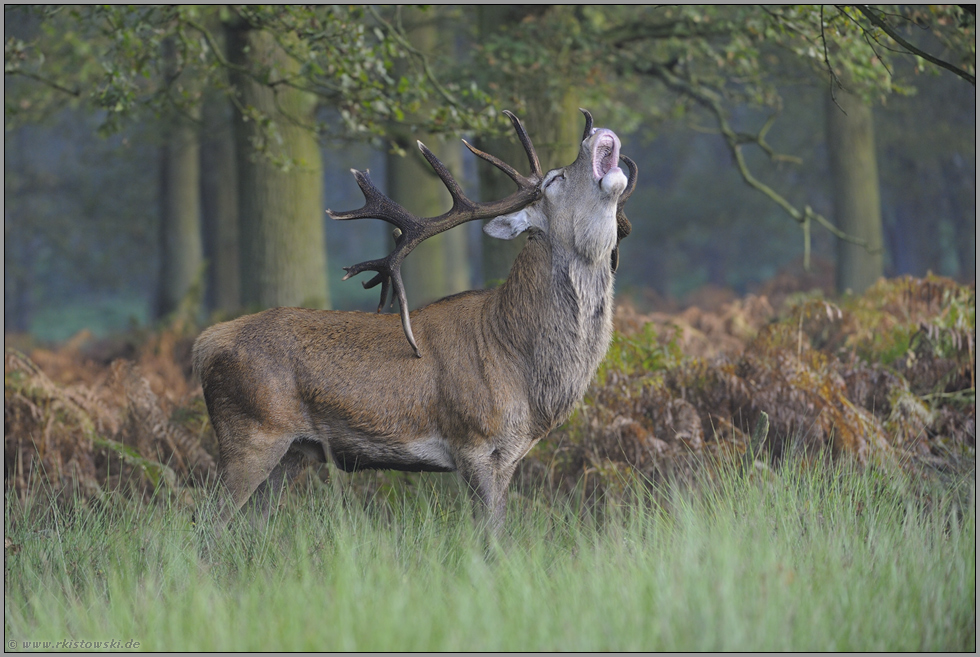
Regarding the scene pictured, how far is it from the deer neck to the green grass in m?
0.62

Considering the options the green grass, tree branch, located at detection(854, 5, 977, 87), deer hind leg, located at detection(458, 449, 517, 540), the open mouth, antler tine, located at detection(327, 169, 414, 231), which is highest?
tree branch, located at detection(854, 5, 977, 87)

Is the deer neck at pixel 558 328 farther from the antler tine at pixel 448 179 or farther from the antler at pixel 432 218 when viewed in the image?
the antler tine at pixel 448 179

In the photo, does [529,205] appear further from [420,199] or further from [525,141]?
[420,199]

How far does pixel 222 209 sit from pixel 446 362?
37.3ft

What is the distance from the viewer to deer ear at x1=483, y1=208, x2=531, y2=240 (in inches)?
180

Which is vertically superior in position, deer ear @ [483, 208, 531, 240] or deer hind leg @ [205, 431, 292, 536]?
deer ear @ [483, 208, 531, 240]

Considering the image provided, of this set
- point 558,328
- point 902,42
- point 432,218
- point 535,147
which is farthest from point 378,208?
point 535,147

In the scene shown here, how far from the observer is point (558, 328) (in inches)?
177

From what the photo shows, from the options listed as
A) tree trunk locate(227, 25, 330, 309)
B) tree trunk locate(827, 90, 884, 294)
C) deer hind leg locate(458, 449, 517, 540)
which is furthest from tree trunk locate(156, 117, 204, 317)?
deer hind leg locate(458, 449, 517, 540)

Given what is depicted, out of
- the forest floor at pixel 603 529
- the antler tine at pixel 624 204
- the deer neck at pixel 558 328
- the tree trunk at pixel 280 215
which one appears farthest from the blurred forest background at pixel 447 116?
the forest floor at pixel 603 529

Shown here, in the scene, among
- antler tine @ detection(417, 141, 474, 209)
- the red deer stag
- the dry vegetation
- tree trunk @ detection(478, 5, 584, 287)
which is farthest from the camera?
tree trunk @ detection(478, 5, 584, 287)

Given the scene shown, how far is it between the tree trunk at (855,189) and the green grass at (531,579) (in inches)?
325

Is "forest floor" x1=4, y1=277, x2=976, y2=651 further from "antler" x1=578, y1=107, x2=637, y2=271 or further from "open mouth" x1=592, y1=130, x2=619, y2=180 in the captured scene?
"open mouth" x1=592, y1=130, x2=619, y2=180

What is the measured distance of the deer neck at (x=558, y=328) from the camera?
4.46 m
